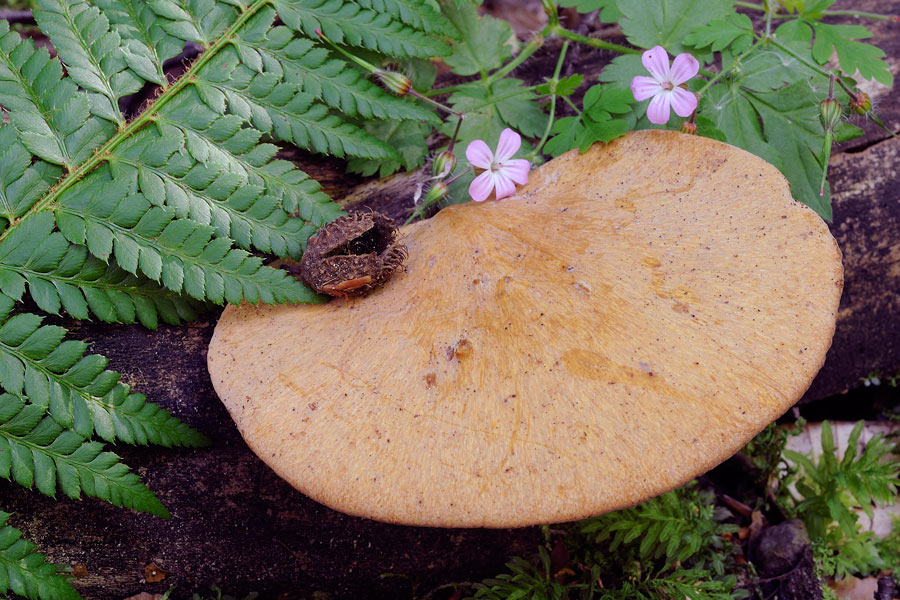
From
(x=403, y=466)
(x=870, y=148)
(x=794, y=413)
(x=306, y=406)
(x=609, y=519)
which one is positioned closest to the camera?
(x=403, y=466)

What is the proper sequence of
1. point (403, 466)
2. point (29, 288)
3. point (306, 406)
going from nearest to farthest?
1. point (403, 466)
2. point (306, 406)
3. point (29, 288)

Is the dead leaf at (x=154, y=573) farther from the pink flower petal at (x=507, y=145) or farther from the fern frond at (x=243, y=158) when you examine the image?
the pink flower petal at (x=507, y=145)

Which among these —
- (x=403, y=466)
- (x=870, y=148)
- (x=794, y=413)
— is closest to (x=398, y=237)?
(x=403, y=466)

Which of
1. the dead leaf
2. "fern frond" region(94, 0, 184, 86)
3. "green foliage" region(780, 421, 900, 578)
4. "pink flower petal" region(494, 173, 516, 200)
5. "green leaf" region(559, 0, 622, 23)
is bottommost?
"green foliage" region(780, 421, 900, 578)

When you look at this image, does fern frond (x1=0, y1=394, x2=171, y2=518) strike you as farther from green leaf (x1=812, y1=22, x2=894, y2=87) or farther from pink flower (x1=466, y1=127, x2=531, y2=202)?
green leaf (x1=812, y1=22, x2=894, y2=87)

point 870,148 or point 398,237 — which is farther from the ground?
point 398,237

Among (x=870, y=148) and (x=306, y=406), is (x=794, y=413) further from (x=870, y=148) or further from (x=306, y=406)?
(x=306, y=406)

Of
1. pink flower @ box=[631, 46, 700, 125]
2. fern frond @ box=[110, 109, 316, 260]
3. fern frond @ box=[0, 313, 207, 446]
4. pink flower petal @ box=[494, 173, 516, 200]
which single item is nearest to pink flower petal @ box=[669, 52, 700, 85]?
pink flower @ box=[631, 46, 700, 125]

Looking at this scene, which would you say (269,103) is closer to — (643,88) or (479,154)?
(479,154)
